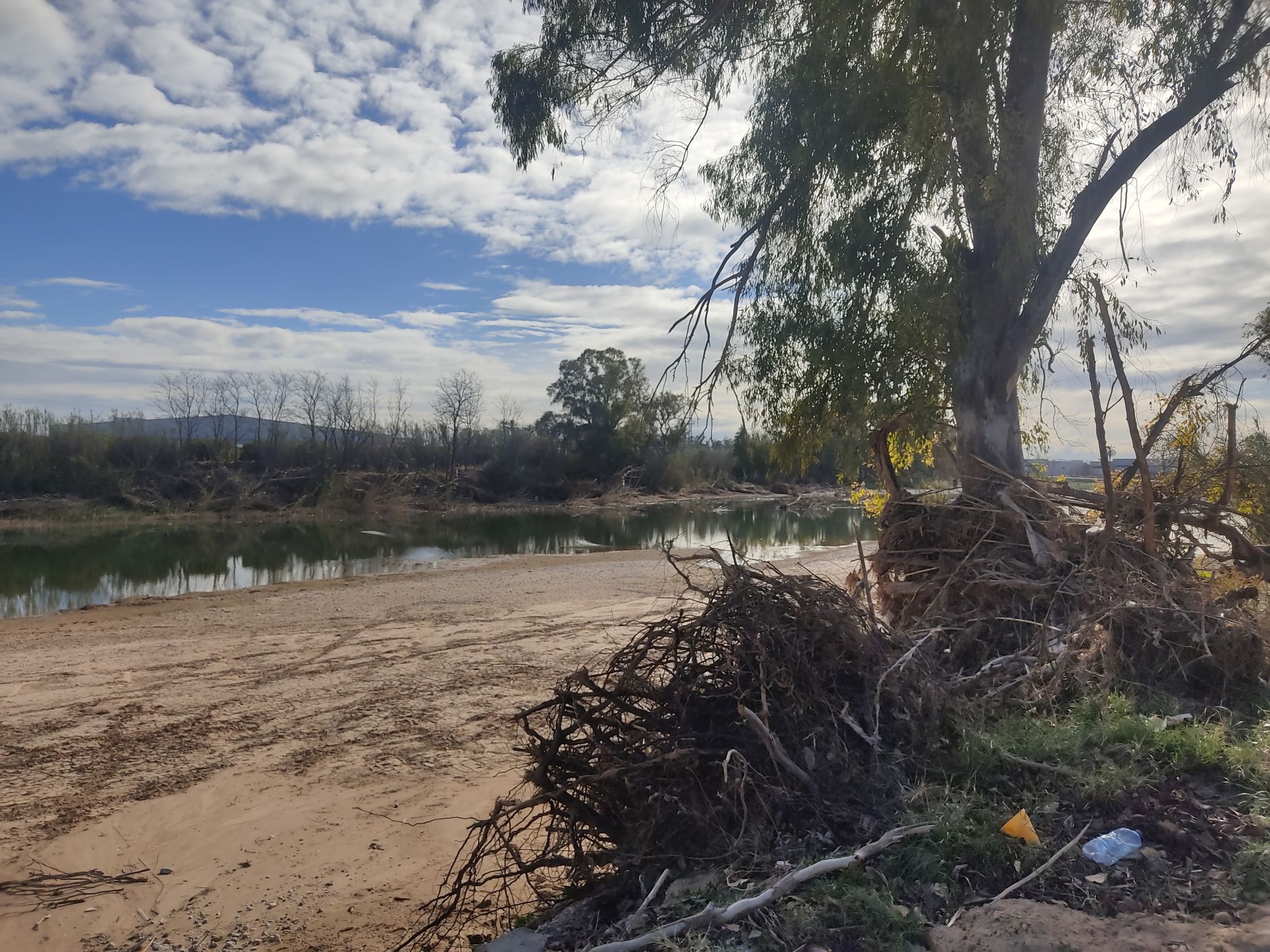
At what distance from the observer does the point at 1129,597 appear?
19.6ft

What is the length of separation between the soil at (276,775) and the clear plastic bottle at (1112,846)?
0.42 metres

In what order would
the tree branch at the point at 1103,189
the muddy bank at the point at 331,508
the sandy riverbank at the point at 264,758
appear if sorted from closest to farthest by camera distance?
1. the sandy riverbank at the point at 264,758
2. the tree branch at the point at 1103,189
3. the muddy bank at the point at 331,508

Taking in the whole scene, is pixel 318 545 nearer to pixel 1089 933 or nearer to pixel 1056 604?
pixel 1056 604

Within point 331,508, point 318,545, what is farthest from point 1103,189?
point 331,508

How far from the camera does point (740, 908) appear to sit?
10.9 feet

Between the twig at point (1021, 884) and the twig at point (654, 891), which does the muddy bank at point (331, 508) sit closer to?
the twig at point (654, 891)

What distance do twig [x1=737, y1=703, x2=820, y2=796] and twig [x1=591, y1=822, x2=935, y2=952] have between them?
51 cm

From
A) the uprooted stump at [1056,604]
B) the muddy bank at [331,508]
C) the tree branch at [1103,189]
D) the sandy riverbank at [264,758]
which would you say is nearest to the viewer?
the sandy riverbank at [264,758]

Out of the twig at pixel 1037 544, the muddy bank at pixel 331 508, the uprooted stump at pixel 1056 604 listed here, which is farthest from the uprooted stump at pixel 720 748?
the muddy bank at pixel 331 508

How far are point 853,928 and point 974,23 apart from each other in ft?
23.4

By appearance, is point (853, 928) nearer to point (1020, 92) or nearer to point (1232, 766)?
point (1232, 766)

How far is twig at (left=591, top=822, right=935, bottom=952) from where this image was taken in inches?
129

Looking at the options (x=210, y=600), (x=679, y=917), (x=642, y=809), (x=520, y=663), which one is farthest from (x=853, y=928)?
(x=210, y=600)

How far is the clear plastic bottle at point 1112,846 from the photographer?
351cm
